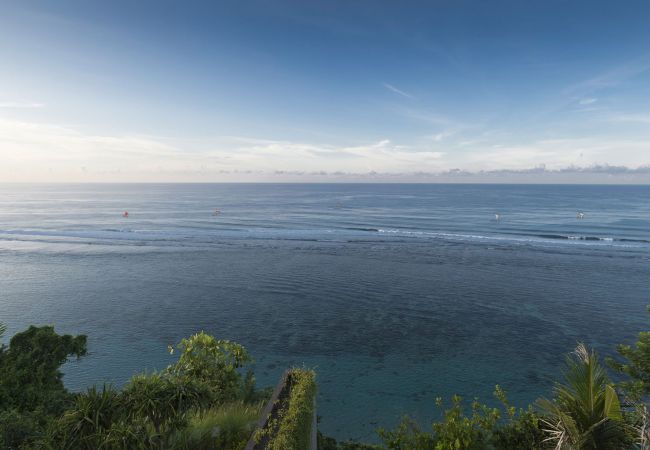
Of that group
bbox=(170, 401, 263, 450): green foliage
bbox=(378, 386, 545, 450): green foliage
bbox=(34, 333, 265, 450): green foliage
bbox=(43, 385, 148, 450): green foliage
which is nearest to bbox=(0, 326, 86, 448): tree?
bbox=(43, 385, 148, 450): green foliage

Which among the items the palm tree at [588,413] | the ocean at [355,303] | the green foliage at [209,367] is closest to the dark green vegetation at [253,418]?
the palm tree at [588,413]

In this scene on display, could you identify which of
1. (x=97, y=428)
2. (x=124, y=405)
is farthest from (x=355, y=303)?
(x=97, y=428)

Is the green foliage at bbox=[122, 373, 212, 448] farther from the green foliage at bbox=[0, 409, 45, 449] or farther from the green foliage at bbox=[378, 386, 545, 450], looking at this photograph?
the green foliage at bbox=[378, 386, 545, 450]

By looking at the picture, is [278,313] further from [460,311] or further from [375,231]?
[375,231]

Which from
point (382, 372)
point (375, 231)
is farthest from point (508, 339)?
point (375, 231)

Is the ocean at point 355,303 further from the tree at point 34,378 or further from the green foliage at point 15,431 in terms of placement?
the green foliage at point 15,431

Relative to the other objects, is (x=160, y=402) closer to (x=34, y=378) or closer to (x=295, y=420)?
(x=295, y=420)
